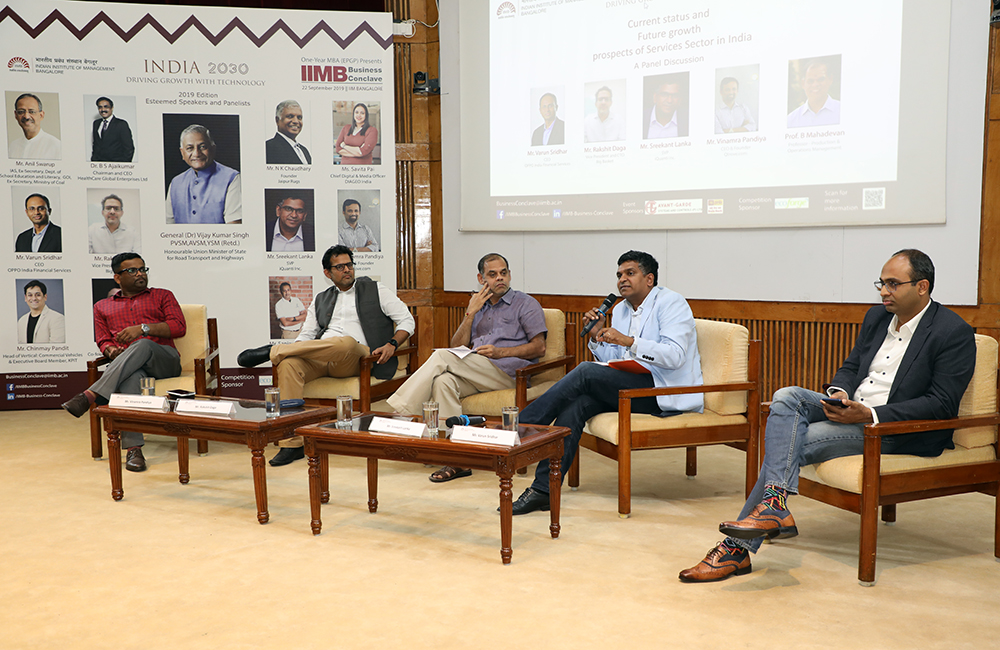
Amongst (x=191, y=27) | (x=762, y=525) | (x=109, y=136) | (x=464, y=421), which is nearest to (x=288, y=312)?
(x=109, y=136)

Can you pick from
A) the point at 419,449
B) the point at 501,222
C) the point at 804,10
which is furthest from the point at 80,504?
the point at 804,10

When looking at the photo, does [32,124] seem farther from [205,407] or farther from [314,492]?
[314,492]

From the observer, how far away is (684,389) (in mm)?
3396

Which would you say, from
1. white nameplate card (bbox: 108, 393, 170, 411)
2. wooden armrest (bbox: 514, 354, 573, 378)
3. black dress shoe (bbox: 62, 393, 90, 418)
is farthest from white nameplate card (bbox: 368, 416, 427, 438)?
black dress shoe (bbox: 62, 393, 90, 418)

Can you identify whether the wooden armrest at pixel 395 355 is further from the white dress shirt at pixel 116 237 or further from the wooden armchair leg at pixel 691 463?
the white dress shirt at pixel 116 237

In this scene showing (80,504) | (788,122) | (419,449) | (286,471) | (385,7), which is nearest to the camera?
(419,449)

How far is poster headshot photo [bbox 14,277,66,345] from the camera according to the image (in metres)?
5.66

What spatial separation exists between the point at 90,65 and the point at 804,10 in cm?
468

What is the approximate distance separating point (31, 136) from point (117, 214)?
0.79m

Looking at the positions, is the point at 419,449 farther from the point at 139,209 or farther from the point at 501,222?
the point at 139,209

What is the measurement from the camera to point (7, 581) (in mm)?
2742

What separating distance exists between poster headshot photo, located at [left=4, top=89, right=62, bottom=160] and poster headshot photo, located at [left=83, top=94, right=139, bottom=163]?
22cm

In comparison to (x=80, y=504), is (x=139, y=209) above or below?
above

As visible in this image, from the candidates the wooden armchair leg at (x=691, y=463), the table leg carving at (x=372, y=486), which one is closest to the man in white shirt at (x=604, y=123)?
the wooden armchair leg at (x=691, y=463)
